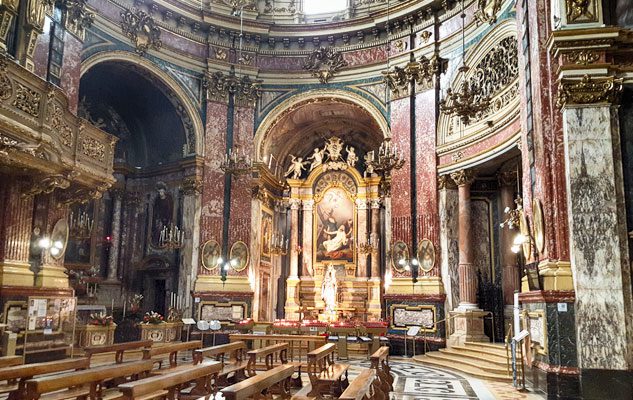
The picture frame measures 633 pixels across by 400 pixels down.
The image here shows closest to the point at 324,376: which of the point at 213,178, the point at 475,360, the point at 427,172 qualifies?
the point at 475,360

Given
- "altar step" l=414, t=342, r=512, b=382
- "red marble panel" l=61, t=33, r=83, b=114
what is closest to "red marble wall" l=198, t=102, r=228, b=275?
"red marble panel" l=61, t=33, r=83, b=114

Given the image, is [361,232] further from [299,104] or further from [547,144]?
[547,144]

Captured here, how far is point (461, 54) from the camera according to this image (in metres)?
16.5

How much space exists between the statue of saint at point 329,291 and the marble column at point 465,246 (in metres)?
5.09

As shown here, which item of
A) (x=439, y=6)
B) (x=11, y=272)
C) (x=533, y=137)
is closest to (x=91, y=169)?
(x=11, y=272)

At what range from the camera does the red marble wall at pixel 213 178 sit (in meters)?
18.2

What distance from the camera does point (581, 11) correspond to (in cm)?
955

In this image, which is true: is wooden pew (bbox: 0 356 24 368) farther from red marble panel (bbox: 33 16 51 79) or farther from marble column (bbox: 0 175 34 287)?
red marble panel (bbox: 33 16 51 79)

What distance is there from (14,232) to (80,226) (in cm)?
430

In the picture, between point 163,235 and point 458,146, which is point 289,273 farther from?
point 458,146

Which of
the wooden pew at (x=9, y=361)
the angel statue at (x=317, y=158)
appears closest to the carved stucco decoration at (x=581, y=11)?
the wooden pew at (x=9, y=361)

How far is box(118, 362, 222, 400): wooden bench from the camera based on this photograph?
17.6 ft

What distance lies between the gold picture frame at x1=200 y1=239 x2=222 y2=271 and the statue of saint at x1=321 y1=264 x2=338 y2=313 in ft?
13.1

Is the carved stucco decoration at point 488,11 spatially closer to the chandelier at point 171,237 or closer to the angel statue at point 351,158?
the angel statue at point 351,158
